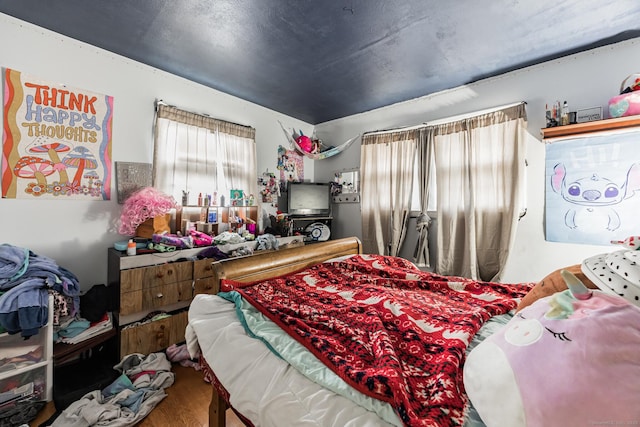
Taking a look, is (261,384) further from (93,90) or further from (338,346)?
(93,90)

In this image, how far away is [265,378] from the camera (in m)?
0.91

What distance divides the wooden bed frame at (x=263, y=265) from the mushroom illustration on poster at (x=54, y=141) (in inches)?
64.0

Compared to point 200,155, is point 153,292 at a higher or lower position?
lower

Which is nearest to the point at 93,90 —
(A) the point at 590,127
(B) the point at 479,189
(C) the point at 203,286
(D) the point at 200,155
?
(D) the point at 200,155

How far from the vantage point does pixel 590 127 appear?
2.10m

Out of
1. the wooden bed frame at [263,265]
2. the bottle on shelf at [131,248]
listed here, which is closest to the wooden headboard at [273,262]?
the wooden bed frame at [263,265]

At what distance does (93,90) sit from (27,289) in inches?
65.4

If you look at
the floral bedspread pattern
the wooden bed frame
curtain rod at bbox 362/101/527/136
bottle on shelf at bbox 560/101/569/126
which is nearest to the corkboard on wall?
the wooden bed frame

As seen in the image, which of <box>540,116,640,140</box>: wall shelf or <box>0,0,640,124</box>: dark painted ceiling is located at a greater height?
<box>0,0,640,124</box>: dark painted ceiling

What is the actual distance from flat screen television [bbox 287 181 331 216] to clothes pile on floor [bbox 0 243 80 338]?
7.65 ft

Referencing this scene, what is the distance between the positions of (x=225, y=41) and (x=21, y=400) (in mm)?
2727

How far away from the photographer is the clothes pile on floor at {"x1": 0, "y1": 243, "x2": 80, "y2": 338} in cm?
147

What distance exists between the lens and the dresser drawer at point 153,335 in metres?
1.99

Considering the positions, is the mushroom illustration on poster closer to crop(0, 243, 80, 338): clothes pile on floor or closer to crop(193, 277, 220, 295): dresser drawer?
crop(0, 243, 80, 338): clothes pile on floor
